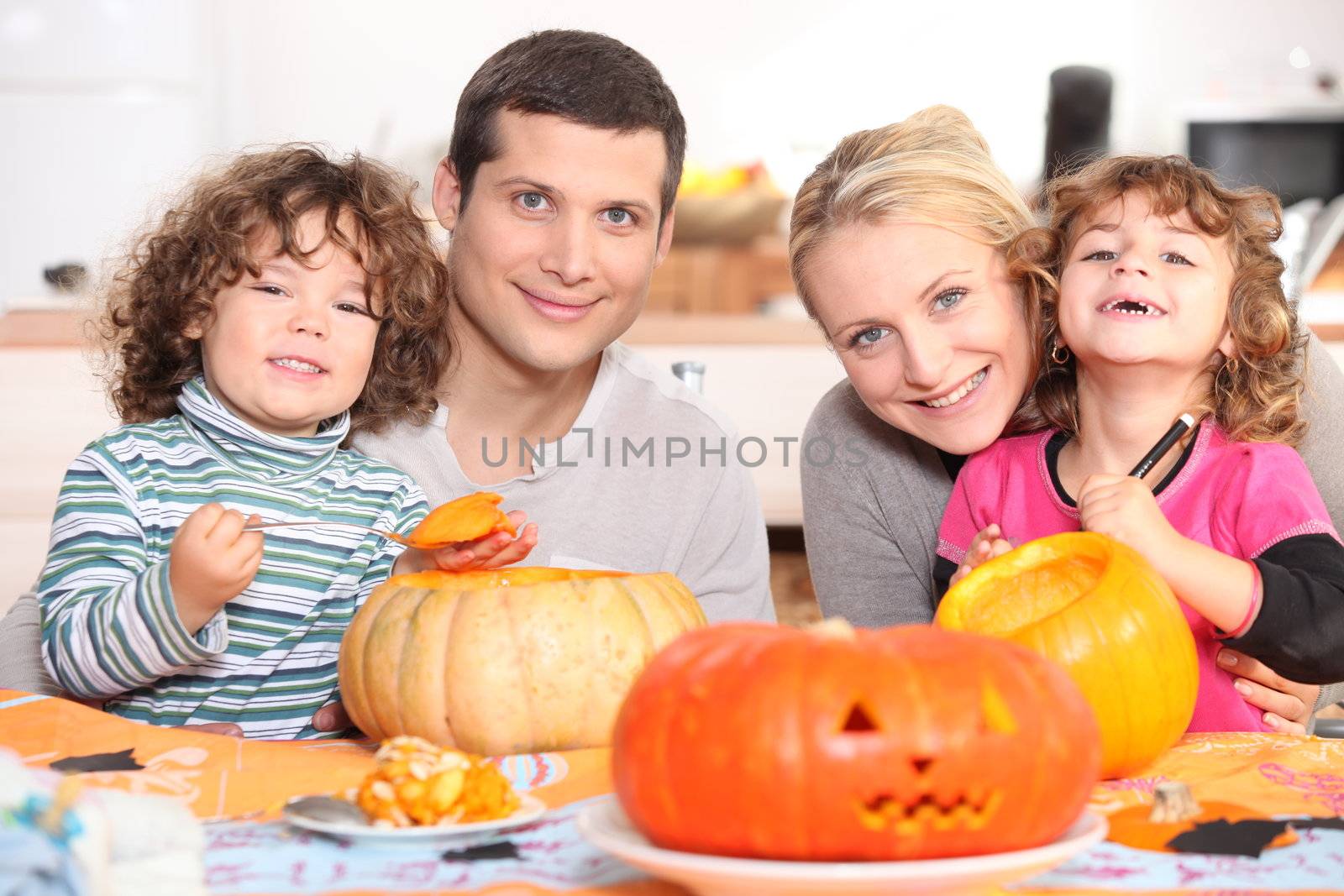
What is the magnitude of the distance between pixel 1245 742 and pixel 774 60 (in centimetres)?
453

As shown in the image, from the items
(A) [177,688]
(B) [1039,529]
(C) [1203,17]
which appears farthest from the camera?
(C) [1203,17]

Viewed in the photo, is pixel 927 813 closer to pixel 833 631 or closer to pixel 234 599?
pixel 833 631

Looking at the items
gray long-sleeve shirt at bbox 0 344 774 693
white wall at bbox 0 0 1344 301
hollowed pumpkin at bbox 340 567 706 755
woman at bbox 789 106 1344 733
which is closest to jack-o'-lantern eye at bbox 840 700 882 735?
hollowed pumpkin at bbox 340 567 706 755

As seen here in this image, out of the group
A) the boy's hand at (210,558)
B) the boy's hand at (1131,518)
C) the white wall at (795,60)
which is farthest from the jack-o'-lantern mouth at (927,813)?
the white wall at (795,60)

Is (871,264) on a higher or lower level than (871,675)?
higher

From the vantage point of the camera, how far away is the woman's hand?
47.6 inches

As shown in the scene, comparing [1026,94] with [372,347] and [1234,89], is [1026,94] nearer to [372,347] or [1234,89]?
[1234,89]

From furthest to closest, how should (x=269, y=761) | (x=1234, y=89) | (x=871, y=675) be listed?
(x=1234, y=89)
(x=269, y=761)
(x=871, y=675)

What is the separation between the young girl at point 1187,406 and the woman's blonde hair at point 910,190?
0.23ft

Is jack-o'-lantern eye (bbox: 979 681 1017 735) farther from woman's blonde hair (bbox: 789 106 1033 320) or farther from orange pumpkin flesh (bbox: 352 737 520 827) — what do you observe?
woman's blonde hair (bbox: 789 106 1033 320)

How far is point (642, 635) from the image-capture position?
1.00 meters

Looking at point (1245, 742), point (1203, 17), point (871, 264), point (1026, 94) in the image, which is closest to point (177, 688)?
point (871, 264)

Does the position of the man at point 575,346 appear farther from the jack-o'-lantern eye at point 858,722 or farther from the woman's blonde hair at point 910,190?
the jack-o'-lantern eye at point 858,722

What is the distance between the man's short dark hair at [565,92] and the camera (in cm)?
157
